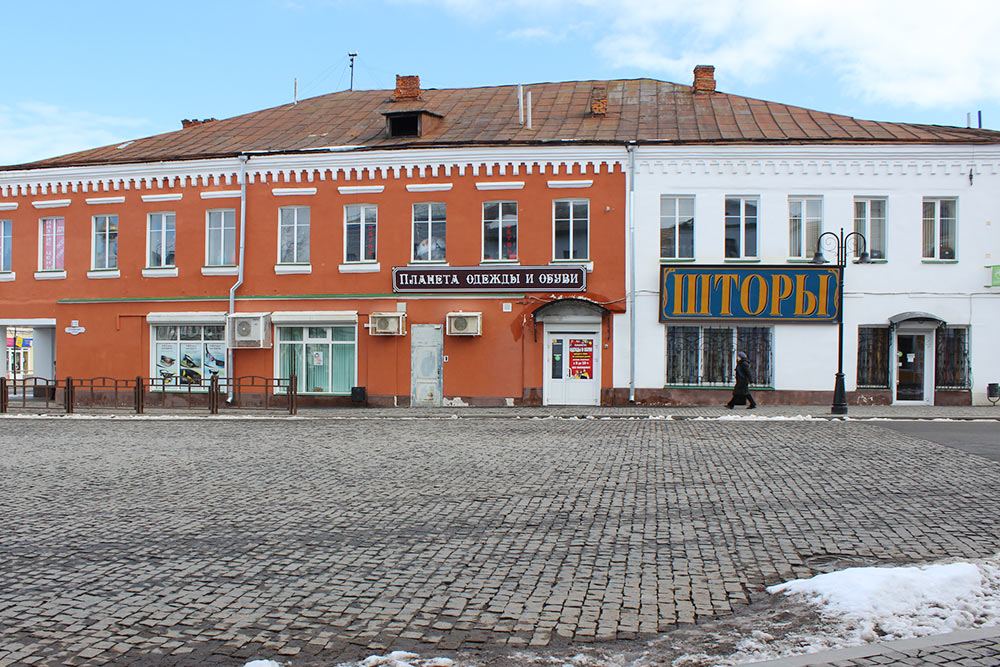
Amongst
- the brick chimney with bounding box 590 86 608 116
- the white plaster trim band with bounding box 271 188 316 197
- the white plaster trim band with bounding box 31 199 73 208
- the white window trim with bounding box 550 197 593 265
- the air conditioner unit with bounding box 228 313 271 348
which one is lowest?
the air conditioner unit with bounding box 228 313 271 348

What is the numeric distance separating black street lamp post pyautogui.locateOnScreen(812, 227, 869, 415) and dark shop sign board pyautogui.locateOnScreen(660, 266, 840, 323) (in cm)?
52

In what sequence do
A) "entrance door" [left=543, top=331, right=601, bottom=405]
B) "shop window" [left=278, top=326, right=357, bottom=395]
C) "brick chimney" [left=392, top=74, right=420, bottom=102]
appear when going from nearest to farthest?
"entrance door" [left=543, top=331, right=601, bottom=405] < "shop window" [left=278, top=326, right=357, bottom=395] < "brick chimney" [left=392, top=74, right=420, bottom=102]

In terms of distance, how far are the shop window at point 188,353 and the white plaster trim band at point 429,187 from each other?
6.89 metres

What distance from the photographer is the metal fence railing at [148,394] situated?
883 inches

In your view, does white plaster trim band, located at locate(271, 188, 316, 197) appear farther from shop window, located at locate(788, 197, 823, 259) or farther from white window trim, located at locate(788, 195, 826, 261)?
shop window, located at locate(788, 197, 823, 259)

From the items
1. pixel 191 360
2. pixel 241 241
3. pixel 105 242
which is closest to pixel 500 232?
pixel 241 241

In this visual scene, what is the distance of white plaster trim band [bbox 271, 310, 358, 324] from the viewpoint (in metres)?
25.2

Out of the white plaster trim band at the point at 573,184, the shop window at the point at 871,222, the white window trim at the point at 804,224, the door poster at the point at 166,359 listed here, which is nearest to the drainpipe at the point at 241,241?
the door poster at the point at 166,359

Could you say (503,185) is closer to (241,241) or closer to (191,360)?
(241,241)

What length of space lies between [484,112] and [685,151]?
6.98 metres

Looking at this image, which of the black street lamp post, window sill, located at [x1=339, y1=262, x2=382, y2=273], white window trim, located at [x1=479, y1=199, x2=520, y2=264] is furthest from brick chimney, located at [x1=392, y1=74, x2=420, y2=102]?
the black street lamp post

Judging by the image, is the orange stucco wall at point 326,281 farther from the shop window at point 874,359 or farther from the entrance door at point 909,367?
the entrance door at point 909,367

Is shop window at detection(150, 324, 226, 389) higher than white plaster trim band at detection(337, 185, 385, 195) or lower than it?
lower

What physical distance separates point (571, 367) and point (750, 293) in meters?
5.23
